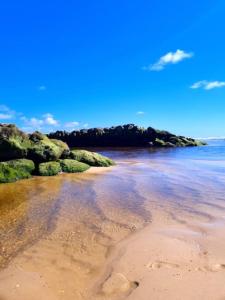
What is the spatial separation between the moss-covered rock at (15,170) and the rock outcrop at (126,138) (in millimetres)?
45145

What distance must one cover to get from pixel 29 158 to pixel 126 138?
49.0m

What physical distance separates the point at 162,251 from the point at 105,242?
3.92ft

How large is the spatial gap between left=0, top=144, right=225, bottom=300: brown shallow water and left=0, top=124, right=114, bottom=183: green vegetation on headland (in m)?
1.95

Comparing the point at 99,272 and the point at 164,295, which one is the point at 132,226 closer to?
the point at 99,272

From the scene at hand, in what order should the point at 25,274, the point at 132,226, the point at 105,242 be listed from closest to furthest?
the point at 25,274 → the point at 105,242 → the point at 132,226

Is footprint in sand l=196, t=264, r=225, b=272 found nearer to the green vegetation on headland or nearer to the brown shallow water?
the brown shallow water

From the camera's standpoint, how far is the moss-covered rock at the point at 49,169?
16.0 m

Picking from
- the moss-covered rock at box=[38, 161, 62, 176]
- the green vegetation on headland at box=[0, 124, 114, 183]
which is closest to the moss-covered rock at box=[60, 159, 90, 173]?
the green vegetation on headland at box=[0, 124, 114, 183]

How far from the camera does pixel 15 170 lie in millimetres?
15078

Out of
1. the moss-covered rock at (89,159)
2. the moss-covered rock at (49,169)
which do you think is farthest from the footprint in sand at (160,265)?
the moss-covered rock at (89,159)

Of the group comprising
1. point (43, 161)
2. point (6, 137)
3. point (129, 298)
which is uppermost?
point (6, 137)

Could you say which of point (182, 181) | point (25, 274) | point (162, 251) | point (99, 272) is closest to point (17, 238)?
point (25, 274)

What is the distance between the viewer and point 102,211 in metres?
8.58

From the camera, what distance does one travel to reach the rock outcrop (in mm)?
62094
